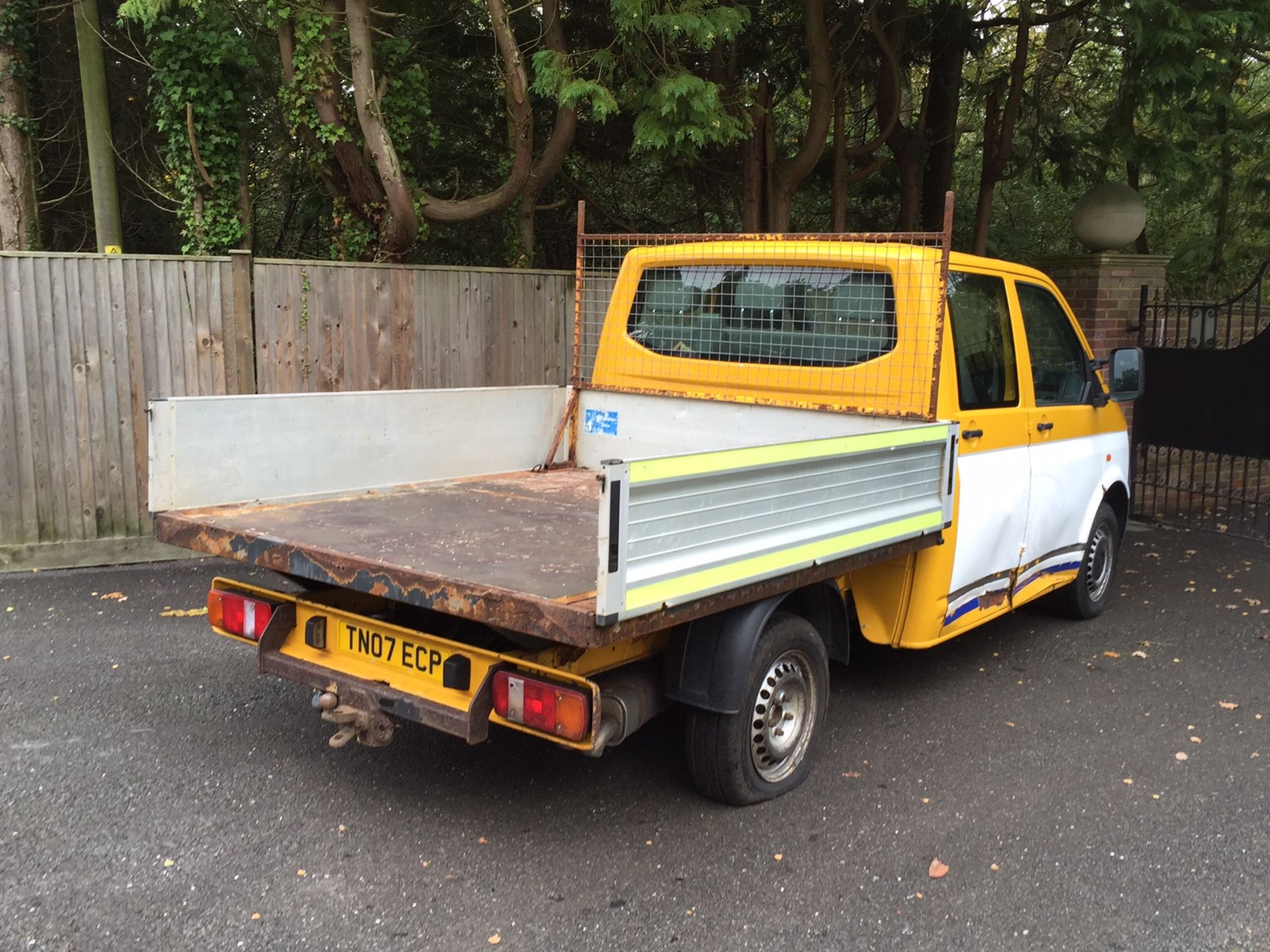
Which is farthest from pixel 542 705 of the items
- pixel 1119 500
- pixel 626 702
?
pixel 1119 500

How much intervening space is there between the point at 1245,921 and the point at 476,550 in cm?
266

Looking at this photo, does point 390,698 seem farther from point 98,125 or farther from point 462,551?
point 98,125

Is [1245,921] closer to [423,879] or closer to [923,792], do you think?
[923,792]

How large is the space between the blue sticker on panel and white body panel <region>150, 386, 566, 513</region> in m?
0.16

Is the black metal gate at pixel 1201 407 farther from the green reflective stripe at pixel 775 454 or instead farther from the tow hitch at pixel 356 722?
the tow hitch at pixel 356 722

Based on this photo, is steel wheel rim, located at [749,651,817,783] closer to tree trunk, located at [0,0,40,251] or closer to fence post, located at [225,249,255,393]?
fence post, located at [225,249,255,393]

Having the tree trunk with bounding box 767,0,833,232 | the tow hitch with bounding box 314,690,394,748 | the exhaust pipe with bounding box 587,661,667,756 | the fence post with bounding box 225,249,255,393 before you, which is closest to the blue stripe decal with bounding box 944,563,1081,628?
the exhaust pipe with bounding box 587,661,667,756

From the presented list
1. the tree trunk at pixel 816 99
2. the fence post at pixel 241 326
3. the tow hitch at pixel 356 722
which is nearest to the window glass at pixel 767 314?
the tow hitch at pixel 356 722

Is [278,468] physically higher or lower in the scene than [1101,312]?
lower

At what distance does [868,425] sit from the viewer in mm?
4613

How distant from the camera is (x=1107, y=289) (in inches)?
356

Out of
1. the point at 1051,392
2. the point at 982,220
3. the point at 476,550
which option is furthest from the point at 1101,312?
the point at 476,550

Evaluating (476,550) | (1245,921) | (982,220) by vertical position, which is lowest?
(1245,921)

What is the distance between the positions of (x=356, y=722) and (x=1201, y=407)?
7888 mm
